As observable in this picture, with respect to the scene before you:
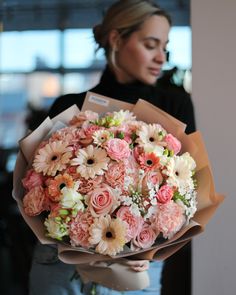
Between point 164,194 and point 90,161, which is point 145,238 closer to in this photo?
point 164,194

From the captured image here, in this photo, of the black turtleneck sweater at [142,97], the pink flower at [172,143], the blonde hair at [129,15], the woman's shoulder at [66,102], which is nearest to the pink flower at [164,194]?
the pink flower at [172,143]

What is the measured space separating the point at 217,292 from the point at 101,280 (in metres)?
0.72

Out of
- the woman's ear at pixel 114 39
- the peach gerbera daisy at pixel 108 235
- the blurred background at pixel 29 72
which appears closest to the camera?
the peach gerbera daisy at pixel 108 235

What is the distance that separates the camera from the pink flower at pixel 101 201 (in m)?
1.06

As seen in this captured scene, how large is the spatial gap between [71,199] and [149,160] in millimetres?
202

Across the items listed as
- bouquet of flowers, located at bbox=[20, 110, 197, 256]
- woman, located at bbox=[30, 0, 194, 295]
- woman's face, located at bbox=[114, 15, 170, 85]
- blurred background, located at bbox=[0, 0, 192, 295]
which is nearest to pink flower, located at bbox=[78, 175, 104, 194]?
bouquet of flowers, located at bbox=[20, 110, 197, 256]

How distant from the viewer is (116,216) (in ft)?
3.52

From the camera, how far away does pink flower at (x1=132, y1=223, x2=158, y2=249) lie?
1079 mm

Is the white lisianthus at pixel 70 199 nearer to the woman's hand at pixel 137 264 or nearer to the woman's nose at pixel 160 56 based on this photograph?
the woman's hand at pixel 137 264

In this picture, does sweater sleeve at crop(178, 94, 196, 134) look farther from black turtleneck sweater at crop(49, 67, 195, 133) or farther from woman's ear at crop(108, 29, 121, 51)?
woman's ear at crop(108, 29, 121, 51)

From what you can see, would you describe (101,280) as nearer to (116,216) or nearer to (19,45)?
(116,216)

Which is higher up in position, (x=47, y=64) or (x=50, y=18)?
(x=50, y=18)

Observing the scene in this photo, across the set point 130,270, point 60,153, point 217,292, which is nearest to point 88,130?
point 60,153

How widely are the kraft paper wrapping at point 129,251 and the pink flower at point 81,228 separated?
0.03m
